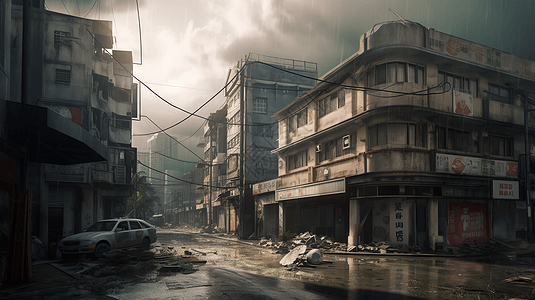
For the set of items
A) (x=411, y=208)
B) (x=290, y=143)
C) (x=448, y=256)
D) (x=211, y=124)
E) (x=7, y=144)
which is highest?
(x=211, y=124)

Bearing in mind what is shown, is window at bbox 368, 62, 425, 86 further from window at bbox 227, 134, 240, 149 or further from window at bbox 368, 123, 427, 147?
window at bbox 227, 134, 240, 149

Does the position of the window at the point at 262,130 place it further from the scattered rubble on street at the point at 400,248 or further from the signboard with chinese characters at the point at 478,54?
the signboard with chinese characters at the point at 478,54

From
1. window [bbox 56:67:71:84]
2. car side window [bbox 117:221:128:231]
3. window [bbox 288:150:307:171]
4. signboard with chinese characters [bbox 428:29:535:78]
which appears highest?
signboard with chinese characters [bbox 428:29:535:78]

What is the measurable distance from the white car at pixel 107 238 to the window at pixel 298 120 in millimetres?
14049

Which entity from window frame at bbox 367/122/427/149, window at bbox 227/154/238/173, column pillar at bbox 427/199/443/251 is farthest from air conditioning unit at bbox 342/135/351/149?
window at bbox 227/154/238/173

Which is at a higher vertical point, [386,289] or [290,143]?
[290,143]

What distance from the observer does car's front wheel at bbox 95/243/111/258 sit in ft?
51.5

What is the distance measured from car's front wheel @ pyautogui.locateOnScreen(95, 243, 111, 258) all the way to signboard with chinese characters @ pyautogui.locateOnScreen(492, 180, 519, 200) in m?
19.2

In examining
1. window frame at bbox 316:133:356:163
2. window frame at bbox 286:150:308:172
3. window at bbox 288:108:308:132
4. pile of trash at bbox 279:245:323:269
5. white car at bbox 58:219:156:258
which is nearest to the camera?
pile of trash at bbox 279:245:323:269

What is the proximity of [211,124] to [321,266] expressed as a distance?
49997 millimetres

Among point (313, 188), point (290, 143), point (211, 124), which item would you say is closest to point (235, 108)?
point (211, 124)

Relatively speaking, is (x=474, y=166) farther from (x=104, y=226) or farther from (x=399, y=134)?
(x=104, y=226)

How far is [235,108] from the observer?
161ft

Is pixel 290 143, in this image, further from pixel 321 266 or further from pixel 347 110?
pixel 321 266
